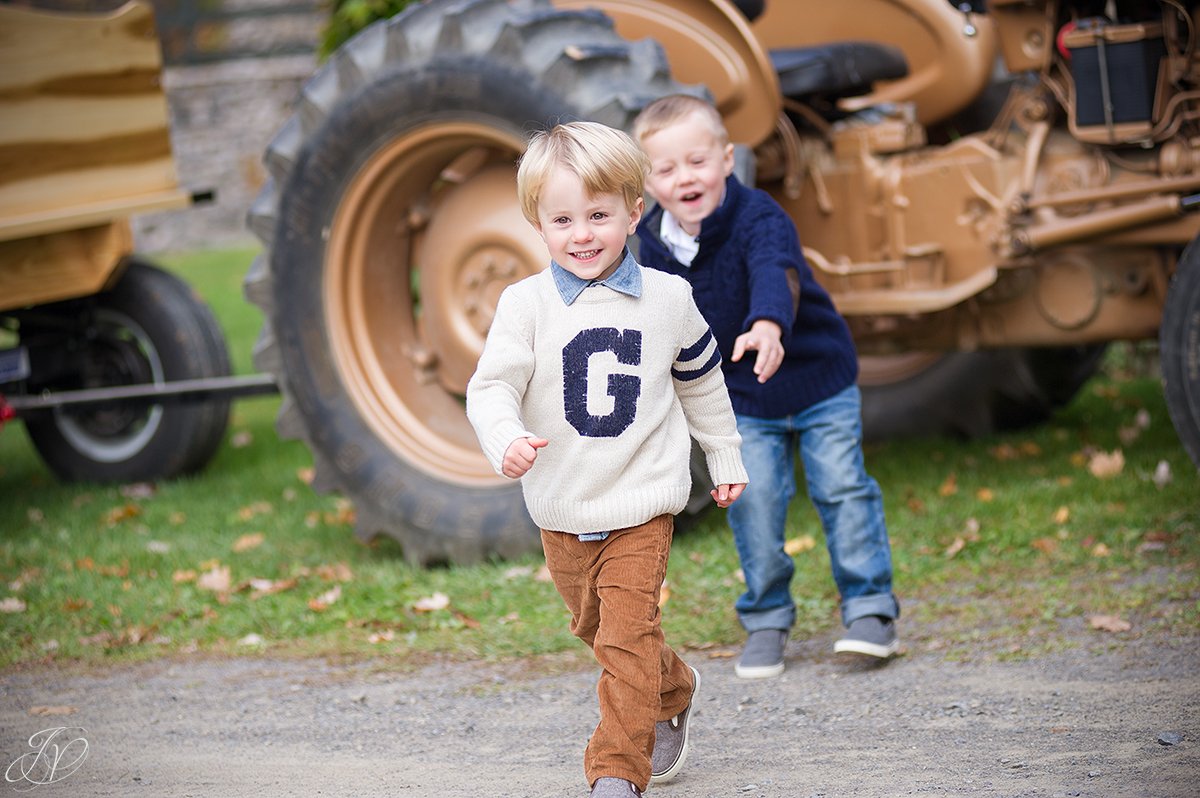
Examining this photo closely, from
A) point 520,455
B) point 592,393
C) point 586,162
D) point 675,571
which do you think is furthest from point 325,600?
point 586,162

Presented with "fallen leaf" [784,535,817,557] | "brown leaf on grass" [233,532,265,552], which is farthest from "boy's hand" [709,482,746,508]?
"brown leaf on grass" [233,532,265,552]

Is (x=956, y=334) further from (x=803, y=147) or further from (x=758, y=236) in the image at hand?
(x=758, y=236)

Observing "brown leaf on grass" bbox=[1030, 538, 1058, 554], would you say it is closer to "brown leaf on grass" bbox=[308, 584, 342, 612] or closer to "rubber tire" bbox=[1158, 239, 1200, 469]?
"rubber tire" bbox=[1158, 239, 1200, 469]

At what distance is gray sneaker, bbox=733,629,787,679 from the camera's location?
11.6 feet

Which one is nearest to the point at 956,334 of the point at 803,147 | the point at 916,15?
the point at 803,147

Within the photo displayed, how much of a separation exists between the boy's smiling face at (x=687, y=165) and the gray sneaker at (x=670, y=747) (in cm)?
113

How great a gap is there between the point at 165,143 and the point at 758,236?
3.74 metres

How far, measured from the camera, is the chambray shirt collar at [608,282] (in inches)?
107

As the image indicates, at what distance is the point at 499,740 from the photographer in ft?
10.6

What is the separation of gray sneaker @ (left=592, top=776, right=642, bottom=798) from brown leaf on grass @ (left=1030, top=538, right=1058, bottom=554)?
6.80 feet

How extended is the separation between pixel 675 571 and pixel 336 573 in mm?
A: 1121

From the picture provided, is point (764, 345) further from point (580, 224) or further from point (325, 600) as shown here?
point (325, 600)

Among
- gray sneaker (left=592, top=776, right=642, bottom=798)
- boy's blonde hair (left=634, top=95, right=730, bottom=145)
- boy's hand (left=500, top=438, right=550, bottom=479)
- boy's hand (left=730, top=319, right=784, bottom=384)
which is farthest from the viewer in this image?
boy's blonde hair (left=634, top=95, right=730, bottom=145)

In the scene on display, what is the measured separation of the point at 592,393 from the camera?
2.72 meters
